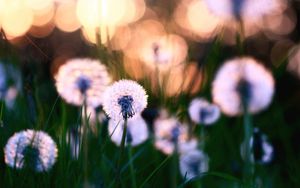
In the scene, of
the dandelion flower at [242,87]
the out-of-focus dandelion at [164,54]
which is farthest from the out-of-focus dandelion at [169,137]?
the out-of-focus dandelion at [164,54]

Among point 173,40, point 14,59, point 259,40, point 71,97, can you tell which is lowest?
point 71,97

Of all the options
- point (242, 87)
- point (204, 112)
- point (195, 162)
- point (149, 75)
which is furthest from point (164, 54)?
point (242, 87)

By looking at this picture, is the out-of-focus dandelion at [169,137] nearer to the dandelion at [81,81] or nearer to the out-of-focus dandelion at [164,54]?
the dandelion at [81,81]

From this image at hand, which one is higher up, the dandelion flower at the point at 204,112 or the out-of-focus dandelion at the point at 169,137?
the dandelion flower at the point at 204,112

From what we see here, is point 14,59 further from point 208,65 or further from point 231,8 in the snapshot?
point 231,8

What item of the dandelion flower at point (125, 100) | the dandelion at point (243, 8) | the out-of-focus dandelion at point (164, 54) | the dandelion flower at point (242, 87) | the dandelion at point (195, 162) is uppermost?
the out-of-focus dandelion at point (164, 54)

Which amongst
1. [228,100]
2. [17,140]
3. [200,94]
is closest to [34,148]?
[17,140]
